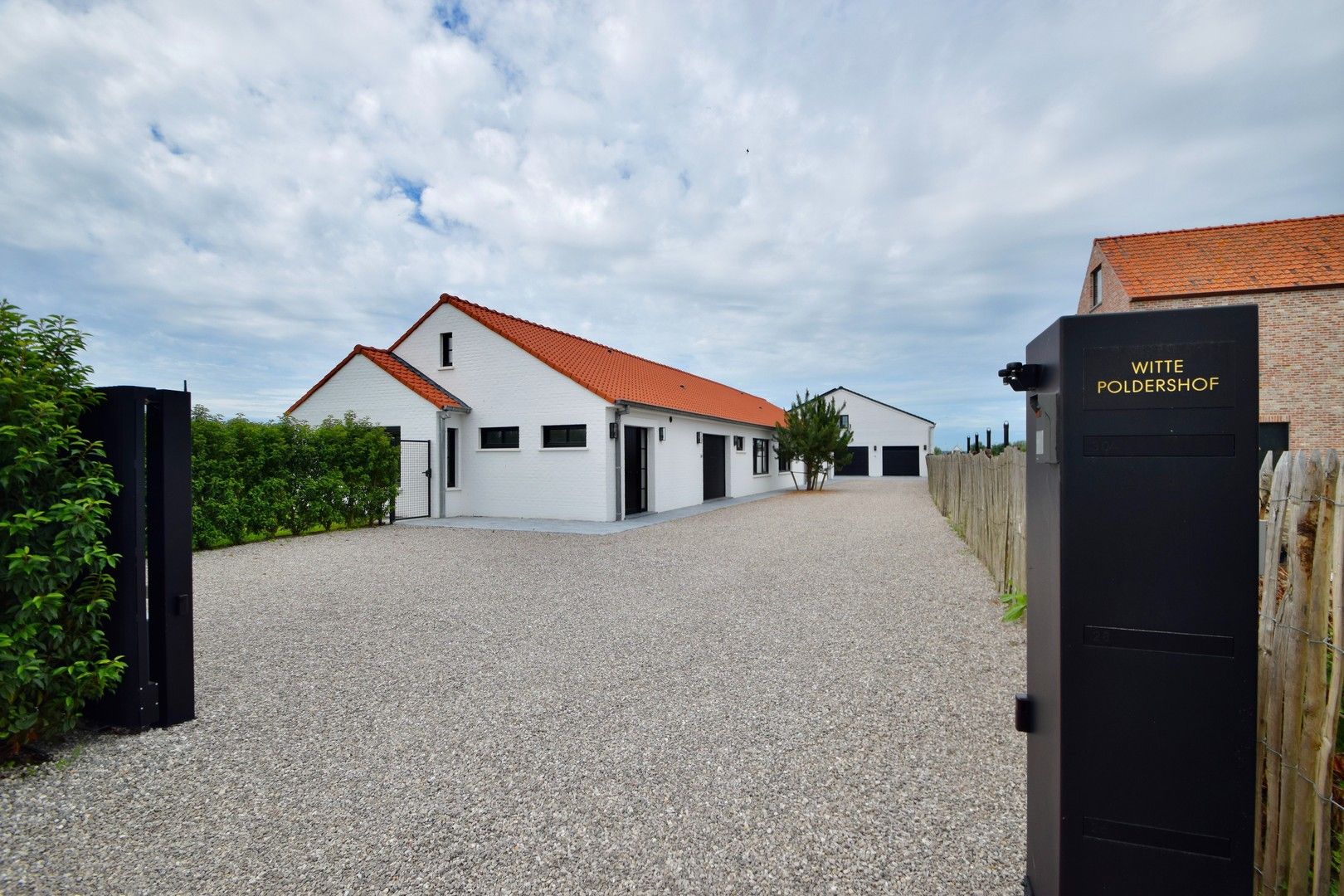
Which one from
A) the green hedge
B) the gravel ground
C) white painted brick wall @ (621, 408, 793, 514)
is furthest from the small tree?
the gravel ground

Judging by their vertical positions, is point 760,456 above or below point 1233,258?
below

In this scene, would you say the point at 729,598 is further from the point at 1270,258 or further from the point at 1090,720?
the point at 1270,258

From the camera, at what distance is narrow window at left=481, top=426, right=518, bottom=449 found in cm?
1515

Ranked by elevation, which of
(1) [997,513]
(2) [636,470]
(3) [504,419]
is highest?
(3) [504,419]

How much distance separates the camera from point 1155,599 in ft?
5.22

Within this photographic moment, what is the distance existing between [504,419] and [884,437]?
29.2 meters

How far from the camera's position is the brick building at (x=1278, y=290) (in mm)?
16375

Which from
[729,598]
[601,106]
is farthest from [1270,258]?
[729,598]

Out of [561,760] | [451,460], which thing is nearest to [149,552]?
[561,760]

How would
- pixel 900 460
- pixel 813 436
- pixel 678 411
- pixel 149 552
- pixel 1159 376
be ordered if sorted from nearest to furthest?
pixel 1159 376 → pixel 149 552 → pixel 678 411 → pixel 813 436 → pixel 900 460

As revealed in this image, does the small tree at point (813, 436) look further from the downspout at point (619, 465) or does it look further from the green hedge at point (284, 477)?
the green hedge at point (284, 477)

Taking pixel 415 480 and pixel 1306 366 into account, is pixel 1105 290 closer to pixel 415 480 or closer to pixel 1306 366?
pixel 1306 366

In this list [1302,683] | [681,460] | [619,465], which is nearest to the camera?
[1302,683]

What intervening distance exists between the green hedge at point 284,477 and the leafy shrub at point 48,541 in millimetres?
7732
